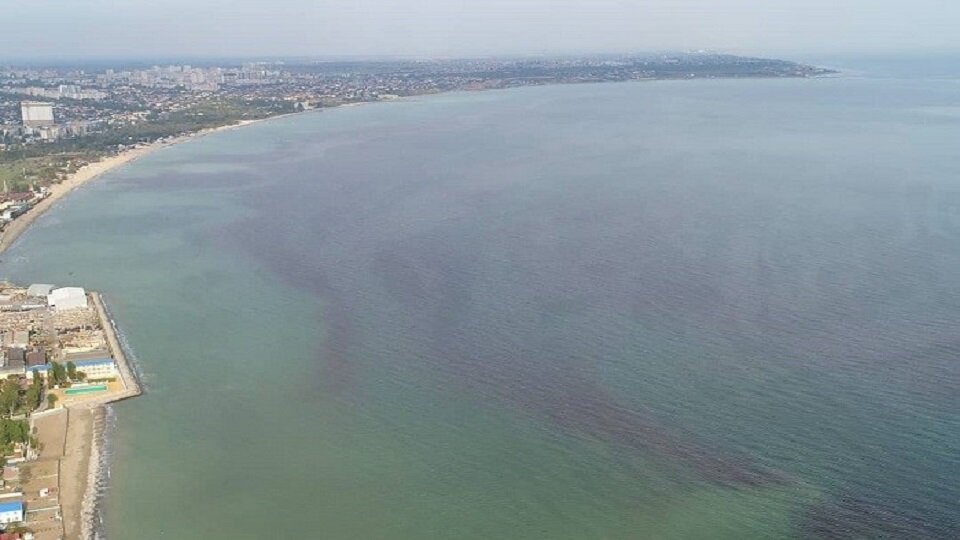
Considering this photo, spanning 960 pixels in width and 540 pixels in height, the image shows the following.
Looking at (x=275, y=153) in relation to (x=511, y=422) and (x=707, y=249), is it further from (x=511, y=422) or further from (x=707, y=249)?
(x=511, y=422)

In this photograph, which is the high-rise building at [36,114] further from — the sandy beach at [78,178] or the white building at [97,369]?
the white building at [97,369]

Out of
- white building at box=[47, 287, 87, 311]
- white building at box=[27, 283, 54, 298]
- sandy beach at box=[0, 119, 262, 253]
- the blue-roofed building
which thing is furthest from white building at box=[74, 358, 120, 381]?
sandy beach at box=[0, 119, 262, 253]

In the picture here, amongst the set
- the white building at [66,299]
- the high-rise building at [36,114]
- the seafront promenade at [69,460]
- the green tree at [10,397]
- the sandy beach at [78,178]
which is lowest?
the seafront promenade at [69,460]

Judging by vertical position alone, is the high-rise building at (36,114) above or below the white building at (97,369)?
above

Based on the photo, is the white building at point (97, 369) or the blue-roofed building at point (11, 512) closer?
the blue-roofed building at point (11, 512)

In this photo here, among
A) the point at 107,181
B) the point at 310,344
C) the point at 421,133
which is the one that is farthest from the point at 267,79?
the point at 310,344

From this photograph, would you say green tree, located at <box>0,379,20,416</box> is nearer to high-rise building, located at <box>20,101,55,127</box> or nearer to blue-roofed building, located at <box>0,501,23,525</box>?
blue-roofed building, located at <box>0,501,23,525</box>

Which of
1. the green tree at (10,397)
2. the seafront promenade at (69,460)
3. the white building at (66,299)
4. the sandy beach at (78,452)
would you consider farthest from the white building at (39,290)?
the green tree at (10,397)

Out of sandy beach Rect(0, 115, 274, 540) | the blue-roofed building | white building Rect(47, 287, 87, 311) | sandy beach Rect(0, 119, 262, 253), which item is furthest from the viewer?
sandy beach Rect(0, 119, 262, 253)
